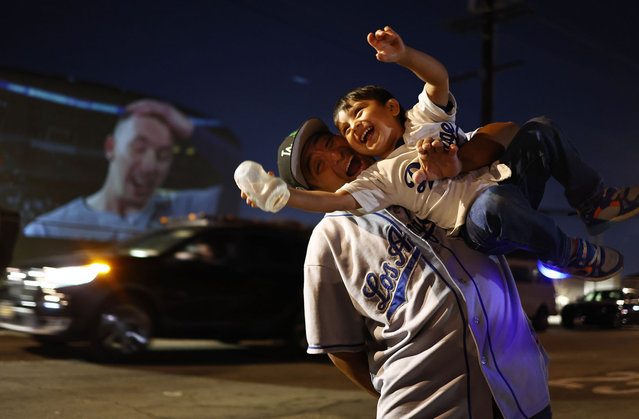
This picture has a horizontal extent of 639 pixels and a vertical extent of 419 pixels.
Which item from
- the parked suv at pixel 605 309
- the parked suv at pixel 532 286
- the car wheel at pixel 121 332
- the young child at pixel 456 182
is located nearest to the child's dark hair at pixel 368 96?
the young child at pixel 456 182

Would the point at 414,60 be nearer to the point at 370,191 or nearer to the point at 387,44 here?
the point at 387,44

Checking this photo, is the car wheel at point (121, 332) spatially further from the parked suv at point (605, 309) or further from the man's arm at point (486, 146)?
the man's arm at point (486, 146)

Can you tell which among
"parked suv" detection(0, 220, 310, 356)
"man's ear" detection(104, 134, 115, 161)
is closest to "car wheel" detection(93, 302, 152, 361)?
"parked suv" detection(0, 220, 310, 356)

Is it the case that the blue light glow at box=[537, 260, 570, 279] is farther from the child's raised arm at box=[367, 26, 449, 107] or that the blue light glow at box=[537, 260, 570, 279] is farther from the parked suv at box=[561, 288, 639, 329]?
the child's raised arm at box=[367, 26, 449, 107]

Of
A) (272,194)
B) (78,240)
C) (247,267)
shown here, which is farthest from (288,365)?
(78,240)

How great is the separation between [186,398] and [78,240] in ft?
58.3

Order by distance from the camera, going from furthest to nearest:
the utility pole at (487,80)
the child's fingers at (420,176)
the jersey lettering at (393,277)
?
the utility pole at (487,80), the jersey lettering at (393,277), the child's fingers at (420,176)

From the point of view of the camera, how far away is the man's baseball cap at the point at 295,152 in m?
1.88

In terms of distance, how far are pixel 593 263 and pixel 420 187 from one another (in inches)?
20.0

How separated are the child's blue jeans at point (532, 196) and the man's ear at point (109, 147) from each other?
3067cm

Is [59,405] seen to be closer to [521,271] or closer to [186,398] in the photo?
[186,398]

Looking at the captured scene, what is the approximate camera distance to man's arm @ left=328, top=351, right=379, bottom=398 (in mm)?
1965

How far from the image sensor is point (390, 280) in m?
1.79

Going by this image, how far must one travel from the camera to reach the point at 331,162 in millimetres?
1885
